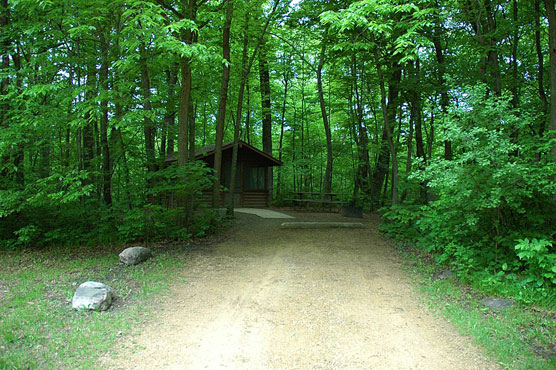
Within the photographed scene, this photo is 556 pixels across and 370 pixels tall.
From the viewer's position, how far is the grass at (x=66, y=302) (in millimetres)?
3346

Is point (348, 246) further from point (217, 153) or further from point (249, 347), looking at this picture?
point (217, 153)

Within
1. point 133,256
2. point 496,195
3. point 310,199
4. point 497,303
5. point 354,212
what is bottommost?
point 497,303

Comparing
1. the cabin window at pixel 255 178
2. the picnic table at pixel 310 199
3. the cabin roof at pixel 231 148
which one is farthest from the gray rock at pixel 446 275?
the cabin window at pixel 255 178

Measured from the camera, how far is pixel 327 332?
3732 mm

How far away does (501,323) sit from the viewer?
3.85 meters

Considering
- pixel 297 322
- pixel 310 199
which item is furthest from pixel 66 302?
pixel 310 199

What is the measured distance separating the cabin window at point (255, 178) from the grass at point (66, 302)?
871cm

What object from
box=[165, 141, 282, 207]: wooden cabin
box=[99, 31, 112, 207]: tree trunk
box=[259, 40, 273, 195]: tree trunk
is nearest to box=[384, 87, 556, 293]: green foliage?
box=[99, 31, 112, 207]: tree trunk

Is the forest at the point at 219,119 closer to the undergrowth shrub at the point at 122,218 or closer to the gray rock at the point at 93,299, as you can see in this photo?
the undergrowth shrub at the point at 122,218

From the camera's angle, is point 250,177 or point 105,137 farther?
point 250,177

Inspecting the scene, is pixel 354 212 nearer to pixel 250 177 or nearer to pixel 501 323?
pixel 250 177

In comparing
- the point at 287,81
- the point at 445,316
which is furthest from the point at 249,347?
the point at 287,81

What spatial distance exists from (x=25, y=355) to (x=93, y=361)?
723 mm

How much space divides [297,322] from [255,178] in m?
12.6
